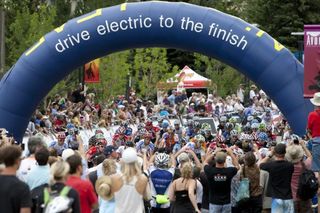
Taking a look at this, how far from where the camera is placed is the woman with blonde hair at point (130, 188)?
11.4m

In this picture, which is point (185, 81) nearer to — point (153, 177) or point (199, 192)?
point (199, 192)

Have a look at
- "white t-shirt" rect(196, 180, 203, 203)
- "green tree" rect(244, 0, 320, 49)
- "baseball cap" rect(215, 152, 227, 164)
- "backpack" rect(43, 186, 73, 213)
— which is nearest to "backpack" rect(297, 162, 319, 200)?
"baseball cap" rect(215, 152, 227, 164)

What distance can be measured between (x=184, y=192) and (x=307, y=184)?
5.46 ft

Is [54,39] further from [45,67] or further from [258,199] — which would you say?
[258,199]

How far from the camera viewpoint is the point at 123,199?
1140cm

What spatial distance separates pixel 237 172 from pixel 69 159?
421 centimetres

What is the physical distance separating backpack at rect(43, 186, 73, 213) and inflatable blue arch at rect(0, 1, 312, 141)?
28.4ft

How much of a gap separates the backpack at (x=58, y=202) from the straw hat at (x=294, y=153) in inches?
188

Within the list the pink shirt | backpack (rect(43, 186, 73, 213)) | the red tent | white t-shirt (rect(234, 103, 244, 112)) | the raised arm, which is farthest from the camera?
the red tent

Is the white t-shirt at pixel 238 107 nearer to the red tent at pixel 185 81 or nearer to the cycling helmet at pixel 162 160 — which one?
the red tent at pixel 185 81

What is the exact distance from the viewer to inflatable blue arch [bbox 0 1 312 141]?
17.4 metres

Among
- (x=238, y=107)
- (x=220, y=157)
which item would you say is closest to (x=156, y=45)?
(x=220, y=157)

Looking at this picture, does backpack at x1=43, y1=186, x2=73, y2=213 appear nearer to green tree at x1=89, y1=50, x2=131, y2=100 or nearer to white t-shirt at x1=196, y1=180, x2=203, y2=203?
white t-shirt at x1=196, y1=180, x2=203, y2=203

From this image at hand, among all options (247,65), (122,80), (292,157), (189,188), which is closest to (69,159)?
(189,188)
